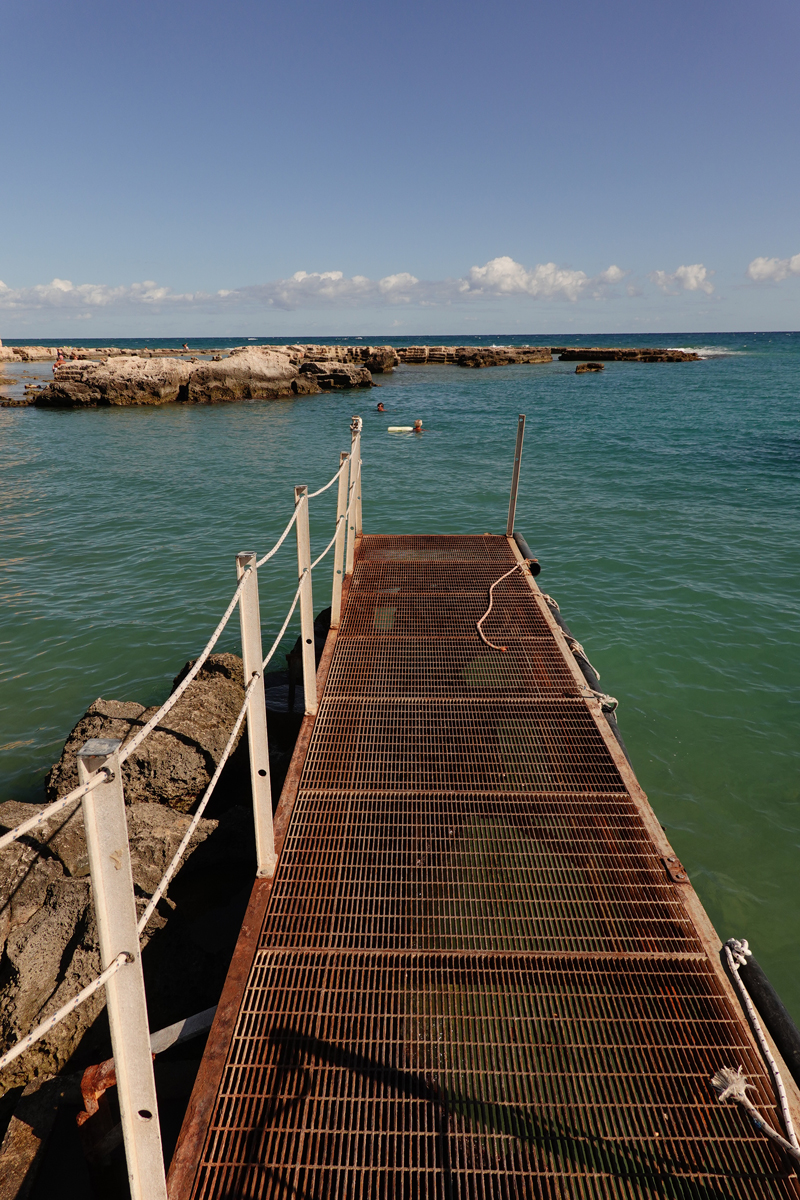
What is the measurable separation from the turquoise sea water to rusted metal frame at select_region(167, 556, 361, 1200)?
340 cm

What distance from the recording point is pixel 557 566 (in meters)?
11.7

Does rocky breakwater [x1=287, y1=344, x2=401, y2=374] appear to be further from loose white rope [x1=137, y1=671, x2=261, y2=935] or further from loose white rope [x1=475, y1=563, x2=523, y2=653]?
loose white rope [x1=137, y1=671, x2=261, y2=935]

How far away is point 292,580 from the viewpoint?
11508mm

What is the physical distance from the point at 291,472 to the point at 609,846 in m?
16.9

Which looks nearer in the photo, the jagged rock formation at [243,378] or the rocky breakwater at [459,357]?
the jagged rock formation at [243,378]

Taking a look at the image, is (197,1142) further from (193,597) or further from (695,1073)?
(193,597)

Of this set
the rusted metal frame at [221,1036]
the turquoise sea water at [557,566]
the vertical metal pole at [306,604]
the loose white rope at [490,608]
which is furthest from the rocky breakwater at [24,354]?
the rusted metal frame at [221,1036]

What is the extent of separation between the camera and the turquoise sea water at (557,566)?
238 inches

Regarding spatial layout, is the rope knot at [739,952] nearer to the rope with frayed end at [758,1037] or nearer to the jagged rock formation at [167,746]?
the rope with frayed end at [758,1037]

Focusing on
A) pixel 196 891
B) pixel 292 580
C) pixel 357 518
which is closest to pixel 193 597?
pixel 292 580

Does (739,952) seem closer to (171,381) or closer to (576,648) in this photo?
(576,648)

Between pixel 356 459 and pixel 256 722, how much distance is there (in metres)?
5.07

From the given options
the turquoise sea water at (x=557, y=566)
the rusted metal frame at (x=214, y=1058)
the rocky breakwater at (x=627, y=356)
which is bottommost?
the turquoise sea water at (x=557, y=566)

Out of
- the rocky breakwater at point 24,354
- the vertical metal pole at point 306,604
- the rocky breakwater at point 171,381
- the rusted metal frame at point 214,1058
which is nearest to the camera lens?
the rusted metal frame at point 214,1058
